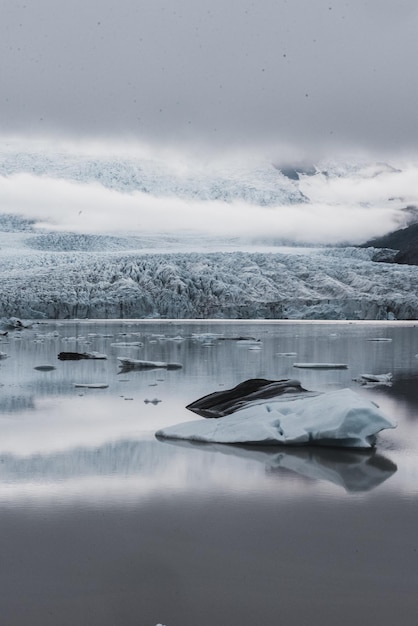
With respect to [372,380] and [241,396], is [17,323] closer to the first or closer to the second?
[372,380]

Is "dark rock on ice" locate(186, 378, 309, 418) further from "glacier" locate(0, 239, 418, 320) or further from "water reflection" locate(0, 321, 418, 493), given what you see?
"glacier" locate(0, 239, 418, 320)

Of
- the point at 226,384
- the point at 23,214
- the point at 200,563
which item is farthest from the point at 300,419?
the point at 23,214

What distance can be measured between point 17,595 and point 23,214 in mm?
105198

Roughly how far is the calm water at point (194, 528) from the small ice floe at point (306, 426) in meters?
0.17

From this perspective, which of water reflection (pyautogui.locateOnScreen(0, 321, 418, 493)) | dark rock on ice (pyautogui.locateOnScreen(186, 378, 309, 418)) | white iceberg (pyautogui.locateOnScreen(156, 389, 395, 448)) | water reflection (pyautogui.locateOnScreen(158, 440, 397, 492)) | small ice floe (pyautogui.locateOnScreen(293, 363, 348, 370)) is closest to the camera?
water reflection (pyautogui.locateOnScreen(158, 440, 397, 492))

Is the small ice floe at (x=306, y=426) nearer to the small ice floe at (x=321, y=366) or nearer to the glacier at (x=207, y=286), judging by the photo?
the small ice floe at (x=321, y=366)

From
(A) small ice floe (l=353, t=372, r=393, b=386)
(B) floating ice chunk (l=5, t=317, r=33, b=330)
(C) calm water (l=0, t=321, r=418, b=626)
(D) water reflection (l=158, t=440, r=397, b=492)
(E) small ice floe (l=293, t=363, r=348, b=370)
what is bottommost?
(B) floating ice chunk (l=5, t=317, r=33, b=330)

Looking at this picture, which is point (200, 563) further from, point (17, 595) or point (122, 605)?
point (17, 595)

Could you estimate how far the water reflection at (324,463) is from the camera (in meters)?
5.04

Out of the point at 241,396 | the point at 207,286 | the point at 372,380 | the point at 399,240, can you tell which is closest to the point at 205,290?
the point at 207,286

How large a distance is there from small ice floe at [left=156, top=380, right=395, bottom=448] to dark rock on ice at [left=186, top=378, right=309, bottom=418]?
3.93 ft

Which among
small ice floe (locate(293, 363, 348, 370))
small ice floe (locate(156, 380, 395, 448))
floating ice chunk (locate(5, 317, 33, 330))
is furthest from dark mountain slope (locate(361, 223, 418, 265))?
small ice floe (locate(156, 380, 395, 448))

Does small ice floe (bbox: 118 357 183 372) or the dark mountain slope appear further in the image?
the dark mountain slope

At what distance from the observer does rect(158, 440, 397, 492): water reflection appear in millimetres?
5043
